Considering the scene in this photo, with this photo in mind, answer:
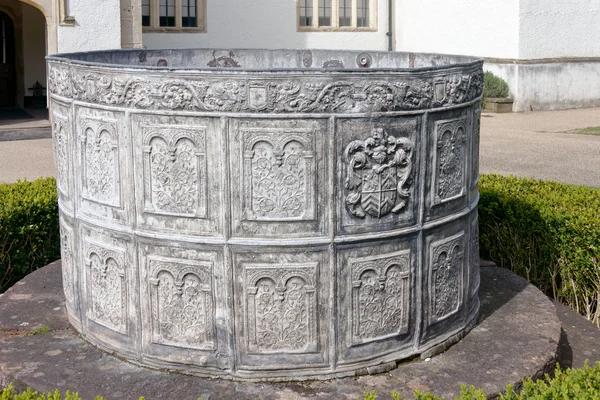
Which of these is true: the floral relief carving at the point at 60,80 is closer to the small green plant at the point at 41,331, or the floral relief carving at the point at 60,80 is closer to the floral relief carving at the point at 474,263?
the small green plant at the point at 41,331

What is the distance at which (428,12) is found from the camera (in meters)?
24.5

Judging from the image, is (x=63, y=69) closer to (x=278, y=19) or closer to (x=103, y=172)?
(x=103, y=172)

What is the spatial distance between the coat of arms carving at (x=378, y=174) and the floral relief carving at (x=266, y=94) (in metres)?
0.19

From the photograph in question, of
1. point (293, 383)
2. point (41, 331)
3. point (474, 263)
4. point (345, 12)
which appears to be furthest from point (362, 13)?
point (293, 383)

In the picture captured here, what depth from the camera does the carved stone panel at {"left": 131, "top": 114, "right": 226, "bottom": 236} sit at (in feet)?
15.7

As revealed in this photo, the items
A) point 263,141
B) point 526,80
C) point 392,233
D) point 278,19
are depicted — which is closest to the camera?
point 263,141

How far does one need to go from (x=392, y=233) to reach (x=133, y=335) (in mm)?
1643

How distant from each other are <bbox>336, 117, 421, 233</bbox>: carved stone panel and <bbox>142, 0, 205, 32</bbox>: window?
18.2 m

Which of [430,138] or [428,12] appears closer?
[430,138]

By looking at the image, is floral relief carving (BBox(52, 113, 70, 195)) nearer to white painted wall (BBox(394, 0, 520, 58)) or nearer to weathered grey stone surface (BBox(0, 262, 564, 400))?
weathered grey stone surface (BBox(0, 262, 564, 400))

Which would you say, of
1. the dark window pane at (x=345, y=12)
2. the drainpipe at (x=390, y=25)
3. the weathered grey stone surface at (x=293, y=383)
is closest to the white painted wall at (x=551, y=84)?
the drainpipe at (x=390, y=25)

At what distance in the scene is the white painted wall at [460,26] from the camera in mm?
22234

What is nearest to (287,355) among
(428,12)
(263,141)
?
(263,141)

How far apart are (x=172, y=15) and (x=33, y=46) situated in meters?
3.68
